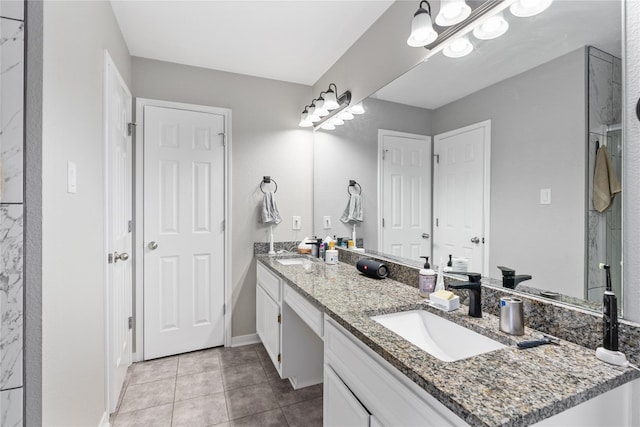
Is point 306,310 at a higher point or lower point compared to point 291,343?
higher

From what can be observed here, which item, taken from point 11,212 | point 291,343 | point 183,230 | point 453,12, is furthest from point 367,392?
point 183,230

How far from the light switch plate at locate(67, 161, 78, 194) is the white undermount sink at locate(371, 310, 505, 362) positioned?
1321mm

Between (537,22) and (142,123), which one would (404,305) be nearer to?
(537,22)

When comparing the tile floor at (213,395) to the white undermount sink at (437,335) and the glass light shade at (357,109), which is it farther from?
Answer: the glass light shade at (357,109)

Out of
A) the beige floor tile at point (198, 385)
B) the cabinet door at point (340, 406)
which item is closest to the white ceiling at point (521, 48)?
the cabinet door at point (340, 406)

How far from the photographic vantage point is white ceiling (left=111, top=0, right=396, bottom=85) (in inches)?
74.8

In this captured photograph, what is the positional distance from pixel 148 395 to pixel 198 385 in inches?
12.1

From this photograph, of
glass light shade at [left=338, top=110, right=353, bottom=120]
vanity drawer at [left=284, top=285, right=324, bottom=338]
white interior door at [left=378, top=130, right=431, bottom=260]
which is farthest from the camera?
glass light shade at [left=338, top=110, right=353, bottom=120]

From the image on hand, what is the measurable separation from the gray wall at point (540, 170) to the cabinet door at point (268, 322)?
1414 millimetres

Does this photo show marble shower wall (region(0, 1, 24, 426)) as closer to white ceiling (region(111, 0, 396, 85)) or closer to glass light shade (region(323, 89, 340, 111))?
white ceiling (region(111, 0, 396, 85))

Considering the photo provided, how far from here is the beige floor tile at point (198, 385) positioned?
6.72ft

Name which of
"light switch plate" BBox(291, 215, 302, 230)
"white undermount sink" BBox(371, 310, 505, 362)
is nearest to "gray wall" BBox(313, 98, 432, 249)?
"light switch plate" BBox(291, 215, 302, 230)

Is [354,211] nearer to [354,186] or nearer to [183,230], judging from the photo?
[354,186]

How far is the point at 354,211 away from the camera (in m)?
2.33
